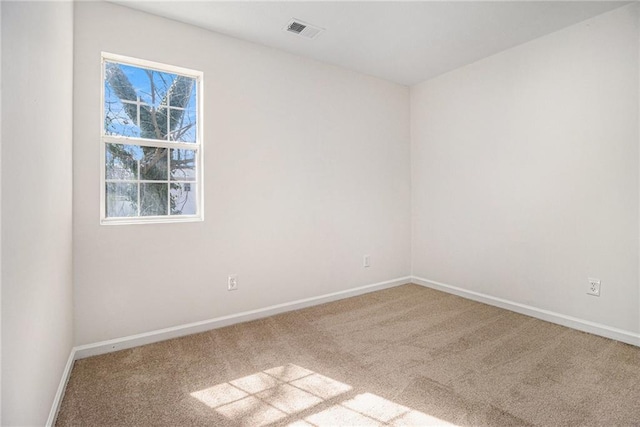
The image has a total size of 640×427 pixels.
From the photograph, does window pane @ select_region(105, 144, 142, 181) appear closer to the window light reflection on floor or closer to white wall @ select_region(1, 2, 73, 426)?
white wall @ select_region(1, 2, 73, 426)

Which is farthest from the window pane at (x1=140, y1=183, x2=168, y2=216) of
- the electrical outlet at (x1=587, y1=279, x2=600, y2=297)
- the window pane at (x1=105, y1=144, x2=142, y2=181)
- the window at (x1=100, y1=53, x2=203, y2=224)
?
the electrical outlet at (x1=587, y1=279, x2=600, y2=297)

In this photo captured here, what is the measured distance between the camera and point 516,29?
9.39 ft

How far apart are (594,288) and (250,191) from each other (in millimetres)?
3074

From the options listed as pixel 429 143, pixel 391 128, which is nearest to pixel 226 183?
pixel 391 128

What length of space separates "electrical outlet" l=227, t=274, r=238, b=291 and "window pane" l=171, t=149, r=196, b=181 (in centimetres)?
93

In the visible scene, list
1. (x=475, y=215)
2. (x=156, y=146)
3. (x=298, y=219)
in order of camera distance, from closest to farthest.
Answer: (x=156, y=146), (x=298, y=219), (x=475, y=215)

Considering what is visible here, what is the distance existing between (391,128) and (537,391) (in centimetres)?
308

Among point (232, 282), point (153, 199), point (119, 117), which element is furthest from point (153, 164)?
point (232, 282)

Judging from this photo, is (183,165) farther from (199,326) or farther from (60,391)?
(60,391)

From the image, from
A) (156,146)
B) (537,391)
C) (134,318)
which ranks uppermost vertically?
(156,146)

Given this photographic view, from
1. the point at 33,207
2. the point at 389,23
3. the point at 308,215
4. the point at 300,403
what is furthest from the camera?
the point at 308,215

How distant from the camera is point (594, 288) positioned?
8.98 feet

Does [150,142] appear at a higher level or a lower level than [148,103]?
lower

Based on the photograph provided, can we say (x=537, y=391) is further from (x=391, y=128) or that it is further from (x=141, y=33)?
(x=141, y=33)
